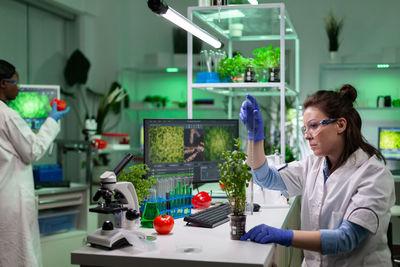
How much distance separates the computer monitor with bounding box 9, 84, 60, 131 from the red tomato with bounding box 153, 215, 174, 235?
240 centimetres

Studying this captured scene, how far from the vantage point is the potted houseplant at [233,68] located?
3.00 m

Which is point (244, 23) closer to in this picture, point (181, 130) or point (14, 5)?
point (181, 130)

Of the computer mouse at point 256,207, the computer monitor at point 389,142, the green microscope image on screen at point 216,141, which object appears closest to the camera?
the computer mouse at point 256,207

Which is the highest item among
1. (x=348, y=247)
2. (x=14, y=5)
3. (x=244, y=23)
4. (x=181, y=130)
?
(x=14, y=5)

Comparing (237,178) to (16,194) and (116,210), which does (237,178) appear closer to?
(116,210)

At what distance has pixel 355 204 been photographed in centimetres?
163

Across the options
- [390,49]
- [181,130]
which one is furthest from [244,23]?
[390,49]

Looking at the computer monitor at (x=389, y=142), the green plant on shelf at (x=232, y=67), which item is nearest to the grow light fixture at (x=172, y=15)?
the green plant on shelf at (x=232, y=67)

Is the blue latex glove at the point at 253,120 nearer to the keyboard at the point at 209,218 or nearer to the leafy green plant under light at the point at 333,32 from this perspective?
the keyboard at the point at 209,218

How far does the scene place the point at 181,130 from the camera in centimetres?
249

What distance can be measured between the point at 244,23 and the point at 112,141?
87.3 inches

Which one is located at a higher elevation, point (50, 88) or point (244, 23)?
point (244, 23)

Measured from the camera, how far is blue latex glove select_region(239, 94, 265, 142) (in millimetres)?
2105

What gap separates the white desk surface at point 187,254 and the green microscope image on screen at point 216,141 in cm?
89
